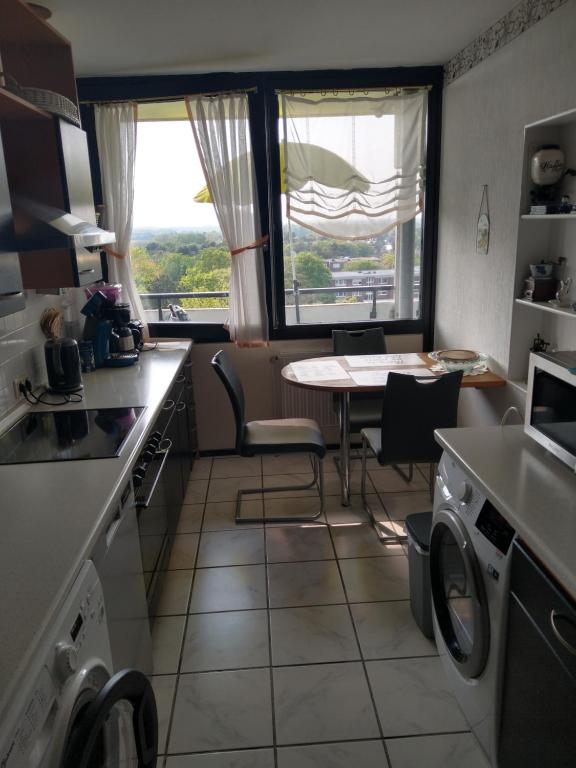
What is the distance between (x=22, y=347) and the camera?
257cm

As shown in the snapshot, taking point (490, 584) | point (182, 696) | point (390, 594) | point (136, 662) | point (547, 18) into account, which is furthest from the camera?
point (390, 594)

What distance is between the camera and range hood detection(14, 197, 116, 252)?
6.89ft

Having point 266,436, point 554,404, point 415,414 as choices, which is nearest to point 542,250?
point 415,414

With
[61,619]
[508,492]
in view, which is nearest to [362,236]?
[508,492]

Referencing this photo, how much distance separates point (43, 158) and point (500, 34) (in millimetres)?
2216

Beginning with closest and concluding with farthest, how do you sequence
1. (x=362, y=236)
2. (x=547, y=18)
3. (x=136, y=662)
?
1. (x=136, y=662)
2. (x=547, y=18)
3. (x=362, y=236)

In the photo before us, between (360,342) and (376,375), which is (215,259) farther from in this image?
(376,375)

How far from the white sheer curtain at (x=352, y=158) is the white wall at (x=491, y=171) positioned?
0.75 feet

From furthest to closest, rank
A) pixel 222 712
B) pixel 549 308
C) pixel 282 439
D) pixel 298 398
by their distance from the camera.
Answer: pixel 298 398 → pixel 282 439 → pixel 549 308 → pixel 222 712

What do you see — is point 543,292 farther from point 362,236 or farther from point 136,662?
point 136,662

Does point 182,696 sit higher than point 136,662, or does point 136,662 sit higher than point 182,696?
point 136,662

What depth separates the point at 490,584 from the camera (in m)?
1.55

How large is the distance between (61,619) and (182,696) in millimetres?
1090

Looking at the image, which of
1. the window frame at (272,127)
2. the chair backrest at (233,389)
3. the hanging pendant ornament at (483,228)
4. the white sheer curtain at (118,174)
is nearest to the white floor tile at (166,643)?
the chair backrest at (233,389)
